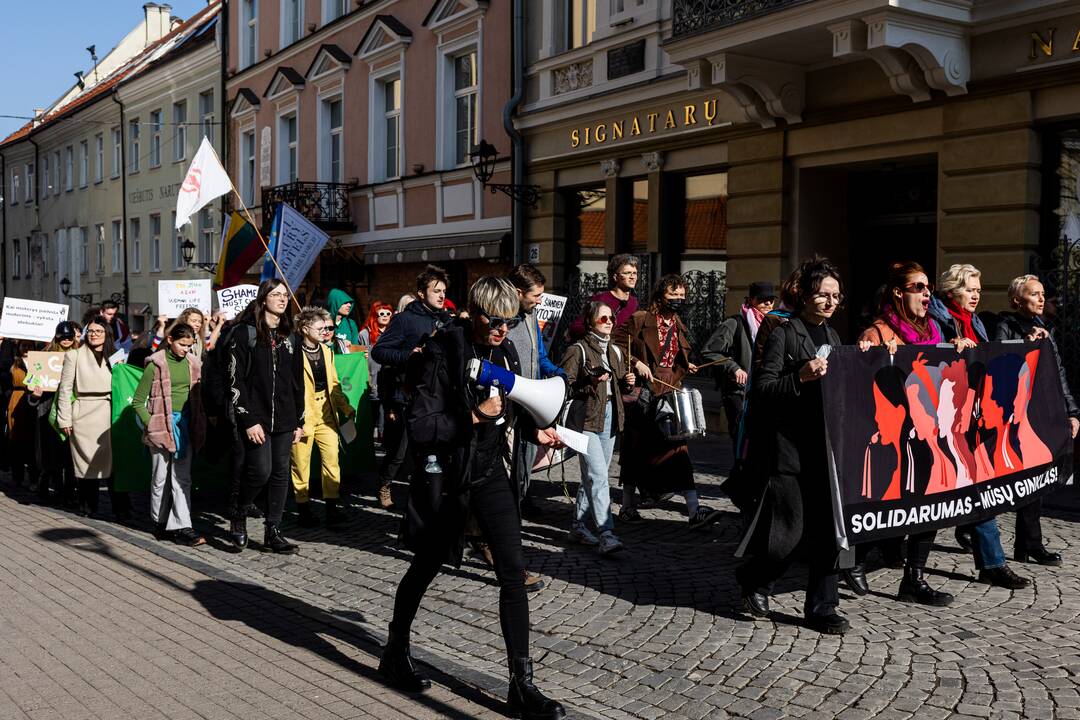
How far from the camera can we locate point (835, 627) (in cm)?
556

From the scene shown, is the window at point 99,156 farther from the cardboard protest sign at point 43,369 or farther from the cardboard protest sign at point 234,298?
the cardboard protest sign at point 43,369

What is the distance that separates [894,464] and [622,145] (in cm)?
1112

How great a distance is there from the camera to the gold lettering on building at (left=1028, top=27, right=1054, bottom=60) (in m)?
10.9

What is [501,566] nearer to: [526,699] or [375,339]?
[526,699]

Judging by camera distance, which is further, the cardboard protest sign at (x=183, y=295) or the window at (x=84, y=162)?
the window at (x=84, y=162)

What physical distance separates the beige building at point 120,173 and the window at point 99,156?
36 mm

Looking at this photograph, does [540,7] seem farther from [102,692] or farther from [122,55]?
[122,55]

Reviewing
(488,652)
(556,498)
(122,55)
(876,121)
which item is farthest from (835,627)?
(122,55)

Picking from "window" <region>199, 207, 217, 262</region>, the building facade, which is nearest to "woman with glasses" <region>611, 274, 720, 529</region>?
the building facade

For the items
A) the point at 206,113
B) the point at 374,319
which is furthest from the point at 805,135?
the point at 206,113

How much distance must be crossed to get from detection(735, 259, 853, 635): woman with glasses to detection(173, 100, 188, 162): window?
30.3m

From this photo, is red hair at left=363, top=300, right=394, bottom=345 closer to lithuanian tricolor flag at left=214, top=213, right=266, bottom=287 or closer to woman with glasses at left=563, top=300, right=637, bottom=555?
lithuanian tricolor flag at left=214, top=213, right=266, bottom=287

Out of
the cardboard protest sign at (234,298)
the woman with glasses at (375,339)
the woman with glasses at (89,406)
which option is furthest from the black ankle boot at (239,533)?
the cardboard protest sign at (234,298)

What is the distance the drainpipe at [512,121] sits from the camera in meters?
18.0
